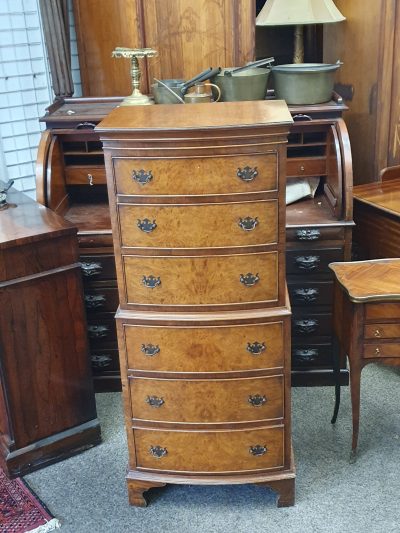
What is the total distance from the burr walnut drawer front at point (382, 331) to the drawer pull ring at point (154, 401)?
75 centimetres

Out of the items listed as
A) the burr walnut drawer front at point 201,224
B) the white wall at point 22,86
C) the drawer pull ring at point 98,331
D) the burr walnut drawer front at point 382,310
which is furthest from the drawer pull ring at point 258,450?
the white wall at point 22,86

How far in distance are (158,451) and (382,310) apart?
35.9 inches

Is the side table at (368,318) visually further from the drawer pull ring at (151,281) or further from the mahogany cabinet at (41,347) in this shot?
the mahogany cabinet at (41,347)

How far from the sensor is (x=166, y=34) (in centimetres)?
286

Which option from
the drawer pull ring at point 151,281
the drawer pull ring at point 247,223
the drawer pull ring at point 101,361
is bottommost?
the drawer pull ring at point 101,361

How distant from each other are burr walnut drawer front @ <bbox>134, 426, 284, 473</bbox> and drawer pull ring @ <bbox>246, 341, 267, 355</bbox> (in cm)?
28

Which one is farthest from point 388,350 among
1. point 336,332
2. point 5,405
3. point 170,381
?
point 5,405

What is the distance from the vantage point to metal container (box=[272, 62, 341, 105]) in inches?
106

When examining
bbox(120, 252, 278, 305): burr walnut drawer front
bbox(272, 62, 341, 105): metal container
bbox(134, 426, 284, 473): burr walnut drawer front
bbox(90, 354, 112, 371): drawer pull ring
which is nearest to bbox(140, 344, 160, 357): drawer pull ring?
bbox(120, 252, 278, 305): burr walnut drawer front

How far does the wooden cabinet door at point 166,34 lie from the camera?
282cm

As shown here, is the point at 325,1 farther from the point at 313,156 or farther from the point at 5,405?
the point at 5,405

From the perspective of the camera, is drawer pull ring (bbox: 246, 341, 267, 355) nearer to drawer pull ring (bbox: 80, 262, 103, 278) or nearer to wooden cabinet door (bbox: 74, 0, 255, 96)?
drawer pull ring (bbox: 80, 262, 103, 278)

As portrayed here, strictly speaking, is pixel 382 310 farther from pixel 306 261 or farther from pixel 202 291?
pixel 202 291

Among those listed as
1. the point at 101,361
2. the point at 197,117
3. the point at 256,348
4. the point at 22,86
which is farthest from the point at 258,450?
the point at 22,86
